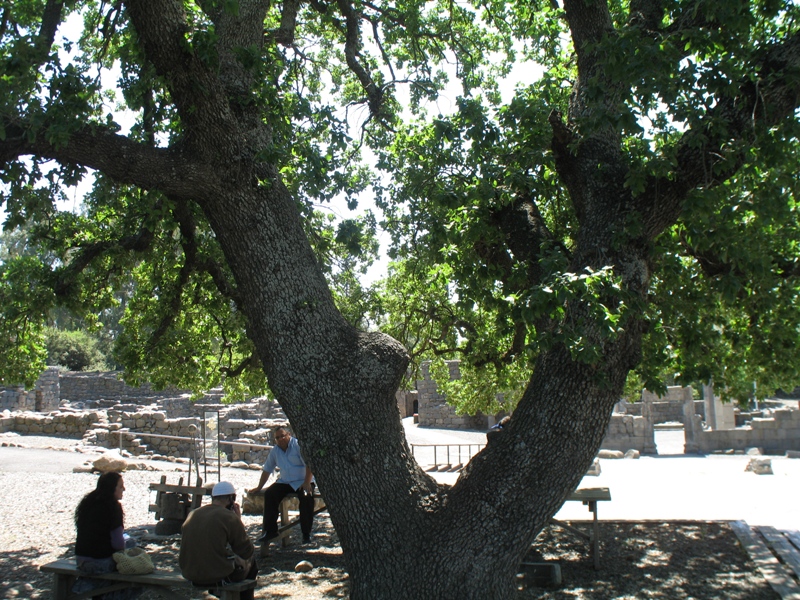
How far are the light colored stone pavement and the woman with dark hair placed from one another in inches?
260

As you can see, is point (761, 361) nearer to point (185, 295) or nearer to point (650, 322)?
point (650, 322)

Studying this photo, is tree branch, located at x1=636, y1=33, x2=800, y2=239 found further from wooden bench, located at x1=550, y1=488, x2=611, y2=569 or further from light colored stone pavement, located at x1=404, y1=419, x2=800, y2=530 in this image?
light colored stone pavement, located at x1=404, y1=419, x2=800, y2=530

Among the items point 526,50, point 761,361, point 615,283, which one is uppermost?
point 526,50

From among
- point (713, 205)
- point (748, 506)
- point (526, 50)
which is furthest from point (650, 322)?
point (748, 506)

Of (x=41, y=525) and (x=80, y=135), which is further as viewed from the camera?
(x=41, y=525)

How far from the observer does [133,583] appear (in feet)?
17.9

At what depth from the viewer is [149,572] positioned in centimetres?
544

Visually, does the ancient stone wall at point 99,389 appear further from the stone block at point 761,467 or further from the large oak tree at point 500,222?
the large oak tree at point 500,222

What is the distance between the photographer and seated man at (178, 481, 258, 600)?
5250mm

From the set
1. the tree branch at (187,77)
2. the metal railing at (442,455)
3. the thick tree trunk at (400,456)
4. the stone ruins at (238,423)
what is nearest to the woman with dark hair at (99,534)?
the thick tree trunk at (400,456)

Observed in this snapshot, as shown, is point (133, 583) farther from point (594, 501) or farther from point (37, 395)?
point (37, 395)

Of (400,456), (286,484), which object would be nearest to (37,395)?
(286,484)

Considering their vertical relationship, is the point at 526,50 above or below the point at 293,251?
above

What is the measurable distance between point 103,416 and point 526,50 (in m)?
18.3
